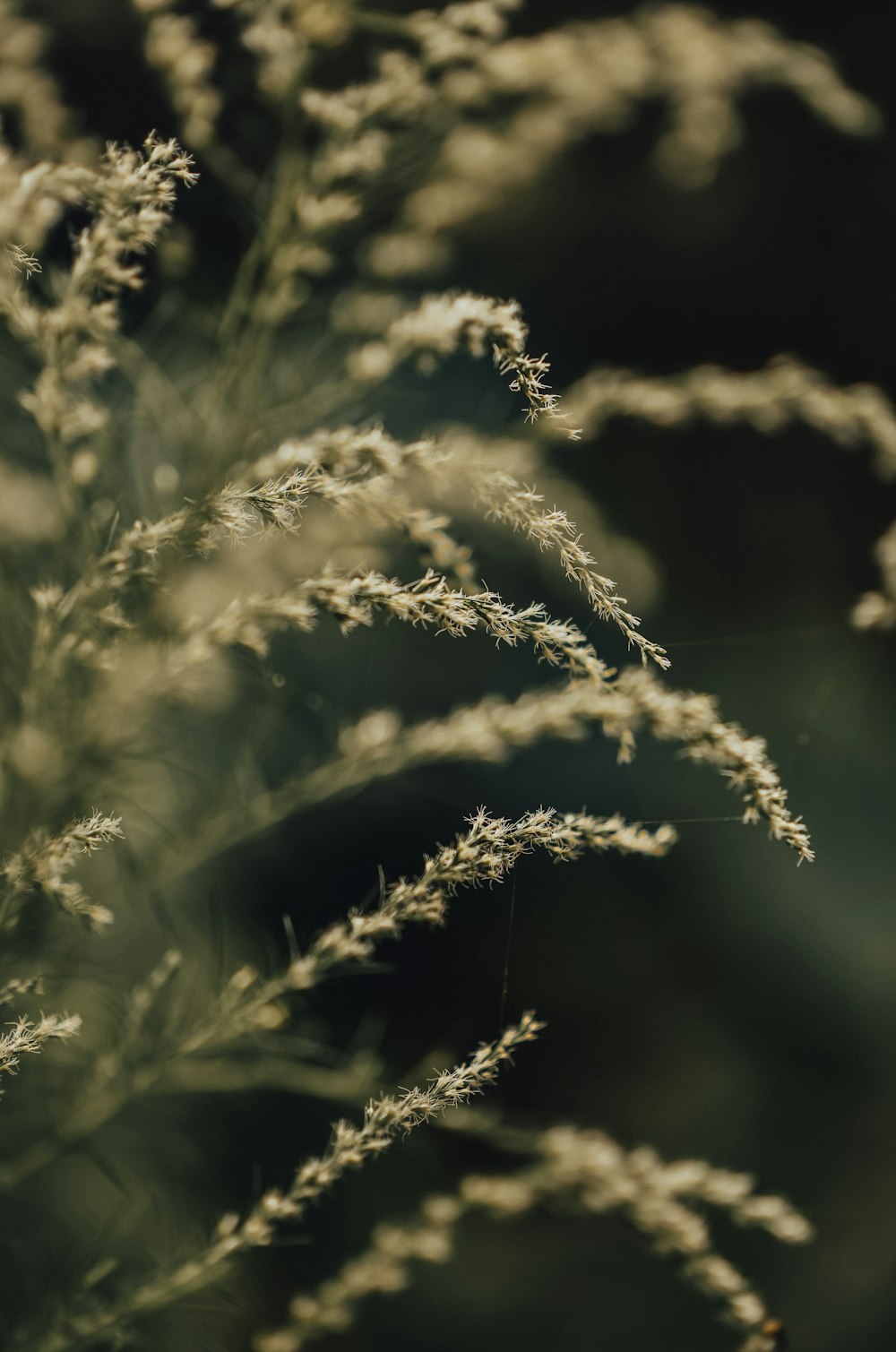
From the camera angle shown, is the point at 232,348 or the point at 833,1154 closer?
the point at 232,348

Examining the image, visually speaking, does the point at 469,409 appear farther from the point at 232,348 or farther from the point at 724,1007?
the point at 724,1007

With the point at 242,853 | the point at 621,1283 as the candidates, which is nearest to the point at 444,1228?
the point at 242,853

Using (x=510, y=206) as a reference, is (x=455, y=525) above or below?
below

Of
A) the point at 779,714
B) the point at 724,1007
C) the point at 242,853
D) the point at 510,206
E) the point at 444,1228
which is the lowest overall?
the point at 444,1228

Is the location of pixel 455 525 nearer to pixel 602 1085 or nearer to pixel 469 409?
pixel 469 409

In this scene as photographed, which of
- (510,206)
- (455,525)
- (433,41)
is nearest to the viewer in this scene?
(433,41)

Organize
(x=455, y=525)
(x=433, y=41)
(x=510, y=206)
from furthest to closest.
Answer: (x=510, y=206), (x=455, y=525), (x=433, y=41)
